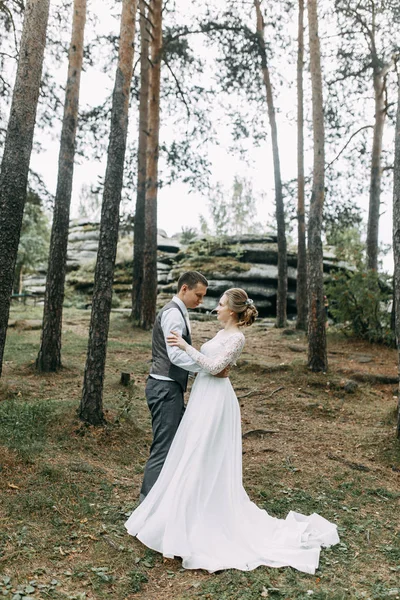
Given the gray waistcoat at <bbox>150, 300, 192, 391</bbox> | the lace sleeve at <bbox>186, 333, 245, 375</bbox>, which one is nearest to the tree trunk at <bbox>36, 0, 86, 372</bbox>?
the gray waistcoat at <bbox>150, 300, 192, 391</bbox>

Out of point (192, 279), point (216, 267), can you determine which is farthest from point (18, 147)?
point (216, 267)

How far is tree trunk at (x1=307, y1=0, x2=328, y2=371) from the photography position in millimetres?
11078

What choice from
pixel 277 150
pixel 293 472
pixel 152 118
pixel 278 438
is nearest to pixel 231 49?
pixel 152 118

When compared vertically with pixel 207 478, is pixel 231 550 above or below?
below

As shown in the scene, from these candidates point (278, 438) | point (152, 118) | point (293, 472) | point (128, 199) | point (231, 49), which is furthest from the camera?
point (128, 199)

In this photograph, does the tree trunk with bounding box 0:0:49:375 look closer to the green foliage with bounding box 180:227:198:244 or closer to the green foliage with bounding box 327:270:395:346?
the green foliage with bounding box 327:270:395:346

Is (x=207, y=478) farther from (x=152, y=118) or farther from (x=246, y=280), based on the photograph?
(x=246, y=280)

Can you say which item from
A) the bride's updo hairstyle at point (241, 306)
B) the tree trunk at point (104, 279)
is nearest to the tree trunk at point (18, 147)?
the tree trunk at point (104, 279)

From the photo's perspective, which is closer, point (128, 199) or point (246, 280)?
point (128, 199)

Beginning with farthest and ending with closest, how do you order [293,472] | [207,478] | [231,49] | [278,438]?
[231,49] < [278,438] < [293,472] < [207,478]

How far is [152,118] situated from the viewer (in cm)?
1521

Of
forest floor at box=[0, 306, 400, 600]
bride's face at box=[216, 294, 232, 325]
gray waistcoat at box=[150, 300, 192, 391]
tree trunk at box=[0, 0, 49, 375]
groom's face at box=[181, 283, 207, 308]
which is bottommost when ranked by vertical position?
forest floor at box=[0, 306, 400, 600]

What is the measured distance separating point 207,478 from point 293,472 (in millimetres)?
2327

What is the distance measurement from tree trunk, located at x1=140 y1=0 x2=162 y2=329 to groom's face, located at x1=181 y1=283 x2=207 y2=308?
420 inches
